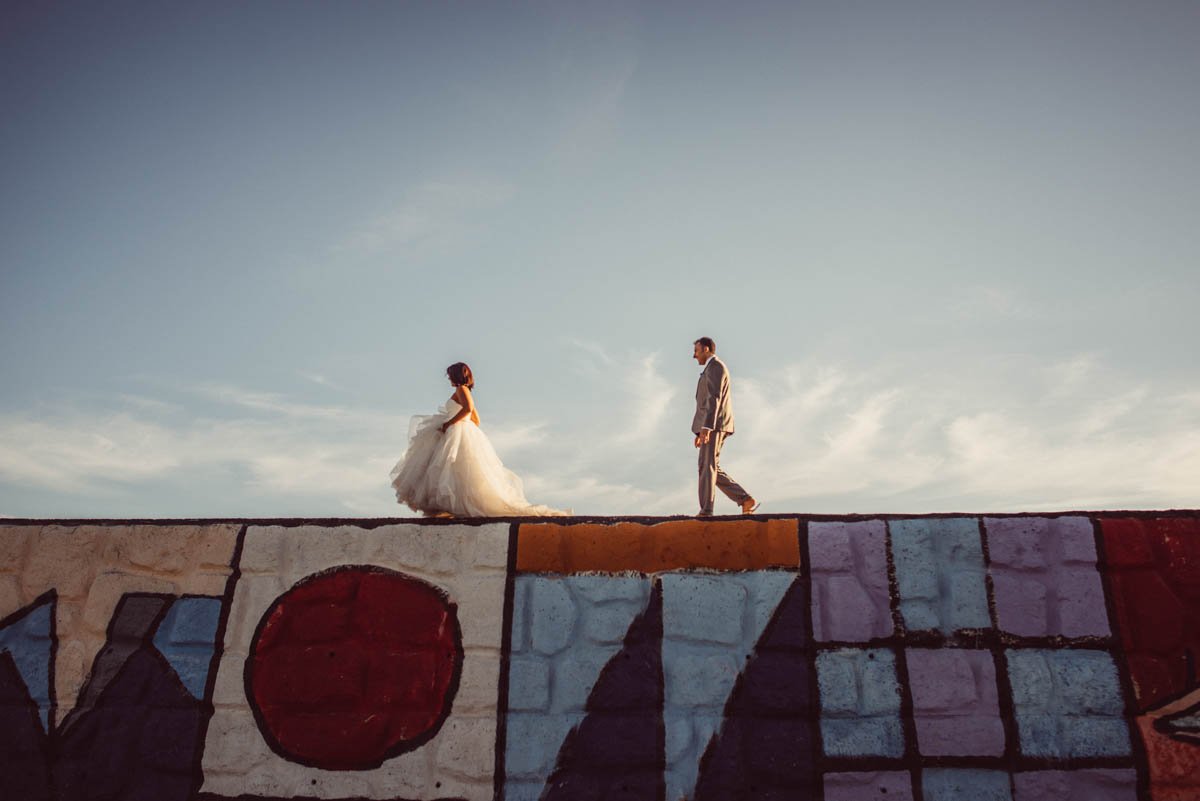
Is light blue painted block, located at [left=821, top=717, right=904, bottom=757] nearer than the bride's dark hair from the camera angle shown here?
Yes

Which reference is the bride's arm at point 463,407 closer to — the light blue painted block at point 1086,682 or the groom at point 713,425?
the groom at point 713,425

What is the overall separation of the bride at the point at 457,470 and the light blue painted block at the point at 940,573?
2765 millimetres

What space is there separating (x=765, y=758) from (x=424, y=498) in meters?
3.28

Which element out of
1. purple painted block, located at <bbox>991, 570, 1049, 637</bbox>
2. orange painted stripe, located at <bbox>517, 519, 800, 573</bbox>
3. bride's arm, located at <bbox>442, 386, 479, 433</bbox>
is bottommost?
purple painted block, located at <bbox>991, 570, 1049, 637</bbox>

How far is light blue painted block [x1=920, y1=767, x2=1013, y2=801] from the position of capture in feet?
9.86

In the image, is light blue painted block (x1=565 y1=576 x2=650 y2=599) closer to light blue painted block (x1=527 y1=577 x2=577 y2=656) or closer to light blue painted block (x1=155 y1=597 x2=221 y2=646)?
light blue painted block (x1=527 y1=577 x2=577 y2=656)

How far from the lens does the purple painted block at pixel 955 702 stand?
307 cm

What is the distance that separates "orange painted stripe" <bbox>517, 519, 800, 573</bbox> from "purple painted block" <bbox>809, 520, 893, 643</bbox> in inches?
5.8

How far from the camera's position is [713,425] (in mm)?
5766

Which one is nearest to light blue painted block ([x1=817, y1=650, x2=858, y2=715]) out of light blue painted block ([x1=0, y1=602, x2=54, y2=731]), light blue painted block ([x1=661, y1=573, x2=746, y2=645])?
light blue painted block ([x1=661, y1=573, x2=746, y2=645])

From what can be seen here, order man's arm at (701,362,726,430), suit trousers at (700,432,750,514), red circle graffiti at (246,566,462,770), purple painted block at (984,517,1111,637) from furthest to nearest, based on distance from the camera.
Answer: man's arm at (701,362,726,430) < suit trousers at (700,432,750,514) < red circle graffiti at (246,566,462,770) < purple painted block at (984,517,1111,637)

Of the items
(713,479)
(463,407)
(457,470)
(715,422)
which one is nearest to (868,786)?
(713,479)

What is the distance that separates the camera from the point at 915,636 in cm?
324

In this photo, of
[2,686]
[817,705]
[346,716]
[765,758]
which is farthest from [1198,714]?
[2,686]
